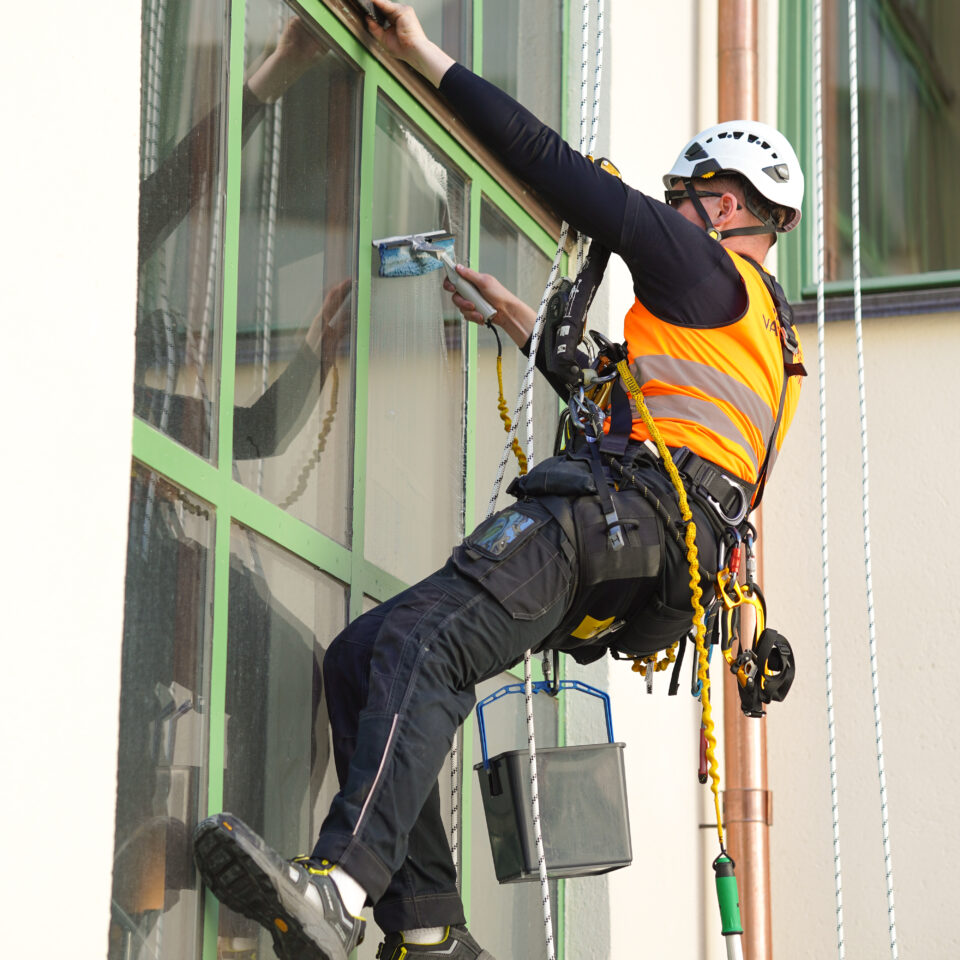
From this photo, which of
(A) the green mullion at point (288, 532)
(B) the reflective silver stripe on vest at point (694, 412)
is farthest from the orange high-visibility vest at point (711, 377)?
(A) the green mullion at point (288, 532)

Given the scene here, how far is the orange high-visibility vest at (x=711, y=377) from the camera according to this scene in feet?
11.7

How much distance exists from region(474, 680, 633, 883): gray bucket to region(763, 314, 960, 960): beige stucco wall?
2576mm

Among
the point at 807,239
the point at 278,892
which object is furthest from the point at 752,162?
the point at 807,239

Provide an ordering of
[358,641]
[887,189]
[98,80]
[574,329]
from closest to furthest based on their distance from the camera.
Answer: [98,80] → [358,641] → [574,329] → [887,189]

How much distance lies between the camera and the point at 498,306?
413cm

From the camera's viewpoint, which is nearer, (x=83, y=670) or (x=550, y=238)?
(x=83, y=670)

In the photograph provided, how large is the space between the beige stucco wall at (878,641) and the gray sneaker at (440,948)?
3006 millimetres

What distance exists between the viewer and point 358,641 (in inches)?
133

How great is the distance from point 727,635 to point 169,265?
1.41 metres

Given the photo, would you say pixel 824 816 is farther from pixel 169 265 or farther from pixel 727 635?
pixel 169 265

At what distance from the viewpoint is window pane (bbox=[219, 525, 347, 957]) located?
10.4 ft

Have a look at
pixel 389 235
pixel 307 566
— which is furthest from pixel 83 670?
pixel 389 235

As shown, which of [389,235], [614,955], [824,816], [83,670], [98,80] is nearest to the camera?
[83,670]

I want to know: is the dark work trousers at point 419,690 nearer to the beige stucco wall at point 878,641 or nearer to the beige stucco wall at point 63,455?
the beige stucco wall at point 63,455
